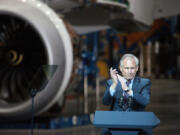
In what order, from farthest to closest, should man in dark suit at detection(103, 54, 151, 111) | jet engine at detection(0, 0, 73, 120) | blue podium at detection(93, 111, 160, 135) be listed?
jet engine at detection(0, 0, 73, 120) < man in dark suit at detection(103, 54, 151, 111) < blue podium at detection(93, 111, 160, 135)

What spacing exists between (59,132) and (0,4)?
1823 millimetres

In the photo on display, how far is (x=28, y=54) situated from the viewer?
4.99 m

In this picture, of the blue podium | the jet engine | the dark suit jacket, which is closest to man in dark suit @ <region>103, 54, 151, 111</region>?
the dark suit jacket

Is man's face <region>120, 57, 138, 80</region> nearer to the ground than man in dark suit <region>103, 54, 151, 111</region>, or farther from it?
farther from it

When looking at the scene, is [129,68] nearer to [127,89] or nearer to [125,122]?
[127,89]

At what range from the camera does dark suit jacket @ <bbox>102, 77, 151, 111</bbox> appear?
7.20 ft

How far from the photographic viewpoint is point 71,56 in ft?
15.7

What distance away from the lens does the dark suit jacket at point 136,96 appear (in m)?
2.20

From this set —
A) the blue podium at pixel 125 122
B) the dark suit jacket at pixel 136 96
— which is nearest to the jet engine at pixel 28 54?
the dark suit jacket at pixel 136 96

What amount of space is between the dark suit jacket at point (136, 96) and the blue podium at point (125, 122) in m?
0.29

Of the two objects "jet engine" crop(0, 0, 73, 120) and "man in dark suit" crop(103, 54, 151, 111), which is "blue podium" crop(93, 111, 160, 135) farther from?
"jet engine" crop(0, 0, 73, 120)

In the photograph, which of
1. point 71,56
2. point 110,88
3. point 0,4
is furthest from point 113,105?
point 0,4

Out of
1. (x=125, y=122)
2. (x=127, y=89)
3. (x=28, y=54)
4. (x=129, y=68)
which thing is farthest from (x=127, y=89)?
(x=28, y=54)

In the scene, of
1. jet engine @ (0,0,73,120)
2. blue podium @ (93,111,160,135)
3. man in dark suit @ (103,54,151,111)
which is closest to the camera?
blue podium @ (93,111,160,135)
